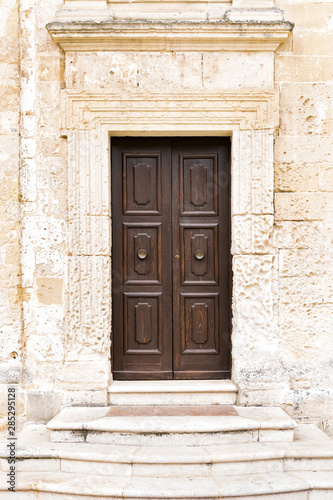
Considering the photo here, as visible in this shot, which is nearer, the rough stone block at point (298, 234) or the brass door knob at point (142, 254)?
the rough stone block at point (298, 234)

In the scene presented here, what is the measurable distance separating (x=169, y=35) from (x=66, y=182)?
5.09 ft

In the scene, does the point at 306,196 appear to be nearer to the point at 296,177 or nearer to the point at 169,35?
the point at 296,177

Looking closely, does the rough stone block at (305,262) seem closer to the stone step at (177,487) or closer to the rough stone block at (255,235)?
the rough stone block at (255,235)

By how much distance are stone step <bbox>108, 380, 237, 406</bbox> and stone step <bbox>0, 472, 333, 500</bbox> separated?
2.78ft

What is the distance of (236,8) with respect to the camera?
4.00 meters

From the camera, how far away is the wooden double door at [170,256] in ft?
14.0

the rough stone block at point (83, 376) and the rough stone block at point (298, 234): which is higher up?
the rough stone block at point (298, 234)

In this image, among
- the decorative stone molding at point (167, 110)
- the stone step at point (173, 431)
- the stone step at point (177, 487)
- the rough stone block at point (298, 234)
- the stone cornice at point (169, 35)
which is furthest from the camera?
the rough stone block at point (298, 234)

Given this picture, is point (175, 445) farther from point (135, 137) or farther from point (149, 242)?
point (135, 137)

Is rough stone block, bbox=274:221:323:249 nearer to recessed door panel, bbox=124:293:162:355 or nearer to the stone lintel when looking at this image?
recessed door panel, bbox=124:293:162:355

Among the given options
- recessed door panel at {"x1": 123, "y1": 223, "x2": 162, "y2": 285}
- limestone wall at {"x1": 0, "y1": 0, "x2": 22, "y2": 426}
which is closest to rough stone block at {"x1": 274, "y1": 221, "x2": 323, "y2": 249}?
recessed door panel at {"x1": 123, "y1": 223, "x2": 162, "y2": 285}

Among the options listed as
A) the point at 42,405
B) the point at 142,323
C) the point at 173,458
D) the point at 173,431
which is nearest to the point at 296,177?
the point at 142,323

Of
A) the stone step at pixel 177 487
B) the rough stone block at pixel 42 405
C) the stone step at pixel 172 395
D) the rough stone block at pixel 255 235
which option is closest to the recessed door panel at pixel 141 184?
the rough stone block at pixel 255 235

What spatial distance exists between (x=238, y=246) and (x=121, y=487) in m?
2.13
